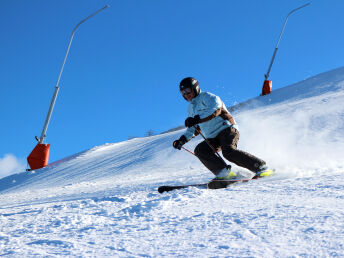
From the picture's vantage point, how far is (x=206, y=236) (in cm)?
165

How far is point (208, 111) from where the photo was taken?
3721 mm

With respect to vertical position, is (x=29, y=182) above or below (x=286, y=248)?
above

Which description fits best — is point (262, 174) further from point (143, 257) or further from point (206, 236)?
point (143, 257)

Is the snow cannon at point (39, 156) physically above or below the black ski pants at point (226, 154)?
above

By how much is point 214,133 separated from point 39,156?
672 centimetres

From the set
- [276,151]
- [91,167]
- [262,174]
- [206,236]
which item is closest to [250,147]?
[276,151]

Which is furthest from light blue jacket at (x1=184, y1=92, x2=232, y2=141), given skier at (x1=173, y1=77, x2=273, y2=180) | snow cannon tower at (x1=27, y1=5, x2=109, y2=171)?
snow cannon tower at (x1=27, y1=5, x2=109, y2=171)

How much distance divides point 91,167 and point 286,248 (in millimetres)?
7365

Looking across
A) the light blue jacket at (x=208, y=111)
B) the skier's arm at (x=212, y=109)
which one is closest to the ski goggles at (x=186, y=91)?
the light blue jacket at (x=208, y=111)

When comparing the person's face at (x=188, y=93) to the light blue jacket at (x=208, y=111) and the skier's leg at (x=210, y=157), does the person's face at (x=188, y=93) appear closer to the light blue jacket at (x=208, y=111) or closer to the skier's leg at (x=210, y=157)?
the light blue jacket at (x=208, y=111)

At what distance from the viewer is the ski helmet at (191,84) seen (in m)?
3.95

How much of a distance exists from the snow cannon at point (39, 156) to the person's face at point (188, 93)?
6.16m

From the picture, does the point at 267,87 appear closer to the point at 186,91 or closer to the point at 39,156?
the point at 39,156

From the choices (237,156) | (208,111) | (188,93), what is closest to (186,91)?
(188,93)
